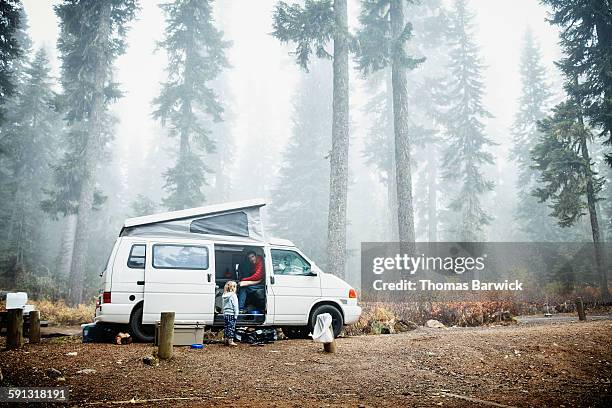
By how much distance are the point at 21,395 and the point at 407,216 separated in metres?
14.4

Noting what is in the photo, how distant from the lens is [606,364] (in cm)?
695

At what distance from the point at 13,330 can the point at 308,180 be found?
25.2 m

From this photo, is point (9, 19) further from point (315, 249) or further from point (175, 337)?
point (315, 249)

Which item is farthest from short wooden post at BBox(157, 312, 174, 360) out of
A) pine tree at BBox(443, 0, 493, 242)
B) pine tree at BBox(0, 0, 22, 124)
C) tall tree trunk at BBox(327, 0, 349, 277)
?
pine tree at BBox(443, 0, 493, 242)

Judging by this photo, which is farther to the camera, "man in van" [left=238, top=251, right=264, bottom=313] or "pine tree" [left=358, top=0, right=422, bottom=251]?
"pine tree" [left=358, top=0, right=422, bottom=251]

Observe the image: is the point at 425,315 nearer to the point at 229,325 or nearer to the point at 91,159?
the point at 229,325

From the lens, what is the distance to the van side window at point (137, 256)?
7.84 metres

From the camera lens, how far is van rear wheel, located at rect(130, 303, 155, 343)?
770 cm

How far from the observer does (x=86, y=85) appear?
1980cm

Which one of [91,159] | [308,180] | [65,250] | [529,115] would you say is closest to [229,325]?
[91,159]

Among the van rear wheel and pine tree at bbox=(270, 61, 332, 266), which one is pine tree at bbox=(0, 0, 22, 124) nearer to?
the van rear wheel

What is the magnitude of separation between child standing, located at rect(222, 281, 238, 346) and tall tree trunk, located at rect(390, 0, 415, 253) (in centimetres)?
1019

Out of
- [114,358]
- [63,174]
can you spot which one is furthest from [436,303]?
[63,174]

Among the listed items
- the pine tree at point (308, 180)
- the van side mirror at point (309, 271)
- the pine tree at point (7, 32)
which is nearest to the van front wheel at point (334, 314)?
the van side mirror at point (309, 271)
